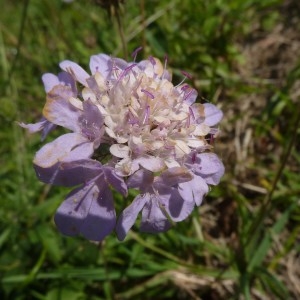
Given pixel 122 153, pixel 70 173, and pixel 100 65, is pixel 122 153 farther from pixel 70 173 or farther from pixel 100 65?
pixel 100 65

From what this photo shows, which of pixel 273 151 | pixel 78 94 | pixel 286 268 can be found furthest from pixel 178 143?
pixel 273 151

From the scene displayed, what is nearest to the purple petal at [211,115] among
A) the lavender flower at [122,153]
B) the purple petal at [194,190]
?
the lavender flower at [122,153]

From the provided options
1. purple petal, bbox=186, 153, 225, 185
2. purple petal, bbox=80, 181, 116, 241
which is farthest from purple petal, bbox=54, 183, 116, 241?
purple petal, bbox=186, 153, 225, 185

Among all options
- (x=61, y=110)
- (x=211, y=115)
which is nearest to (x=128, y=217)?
(x=61, y=110)

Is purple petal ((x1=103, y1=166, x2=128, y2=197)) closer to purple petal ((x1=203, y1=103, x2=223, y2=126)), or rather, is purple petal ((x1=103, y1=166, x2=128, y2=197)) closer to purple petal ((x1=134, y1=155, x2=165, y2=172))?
purple petal ((x1=134, y1=155, x2=165, y2=172))

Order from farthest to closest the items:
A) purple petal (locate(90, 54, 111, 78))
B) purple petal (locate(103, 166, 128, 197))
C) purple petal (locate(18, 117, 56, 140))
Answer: purple petal (locate(90, 54, 111, 78))
purple petal (locate(18, 117, 56, 140))
purple petal (locate(103, 166, 128, 197))

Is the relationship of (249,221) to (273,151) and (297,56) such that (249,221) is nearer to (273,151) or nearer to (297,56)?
(273,151)

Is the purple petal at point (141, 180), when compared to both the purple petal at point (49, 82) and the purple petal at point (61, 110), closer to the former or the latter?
the purple petal at point (61, 110)
